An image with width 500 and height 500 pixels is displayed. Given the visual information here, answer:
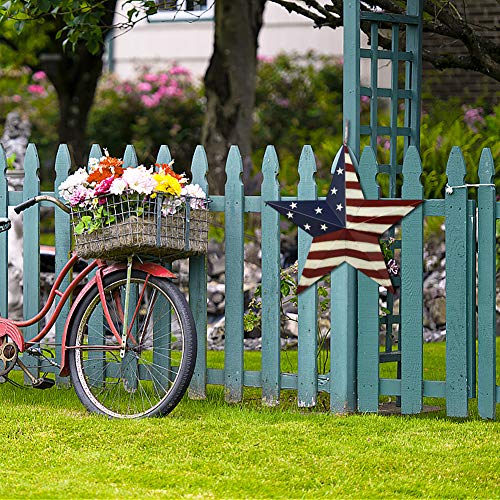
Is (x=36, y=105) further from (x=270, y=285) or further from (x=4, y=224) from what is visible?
(x=270, y=285)

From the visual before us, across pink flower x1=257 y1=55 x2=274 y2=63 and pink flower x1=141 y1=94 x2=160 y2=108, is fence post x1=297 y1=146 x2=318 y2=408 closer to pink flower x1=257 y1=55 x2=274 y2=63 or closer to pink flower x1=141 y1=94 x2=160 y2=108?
pink flower x1=141 y1=94 x2=160 y2=108

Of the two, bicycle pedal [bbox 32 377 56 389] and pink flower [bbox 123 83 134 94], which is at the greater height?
pink flower [bbox 123 83 134 94]

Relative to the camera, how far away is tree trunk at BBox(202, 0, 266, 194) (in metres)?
11.9

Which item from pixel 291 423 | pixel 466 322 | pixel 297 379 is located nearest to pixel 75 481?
pixel 291 423

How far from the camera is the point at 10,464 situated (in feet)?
15.4

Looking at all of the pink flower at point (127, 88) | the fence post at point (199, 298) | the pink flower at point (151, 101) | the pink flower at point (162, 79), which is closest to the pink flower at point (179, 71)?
the pink flower at point (162, 79)

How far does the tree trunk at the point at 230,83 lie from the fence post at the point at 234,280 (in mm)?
5759

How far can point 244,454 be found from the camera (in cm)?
482

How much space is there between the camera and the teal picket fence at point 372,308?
553 cm

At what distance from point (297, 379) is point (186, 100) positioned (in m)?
13.7

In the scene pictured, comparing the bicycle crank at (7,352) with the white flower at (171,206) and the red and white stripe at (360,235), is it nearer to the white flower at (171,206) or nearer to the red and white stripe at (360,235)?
the white flower at (171,206)


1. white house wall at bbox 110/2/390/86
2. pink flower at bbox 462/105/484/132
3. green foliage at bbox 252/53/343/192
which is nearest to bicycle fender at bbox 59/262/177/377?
pink flower at bbox 462/105/484/132

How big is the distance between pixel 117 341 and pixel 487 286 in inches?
74.5

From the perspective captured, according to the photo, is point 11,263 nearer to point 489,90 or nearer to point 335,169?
point 335,169
